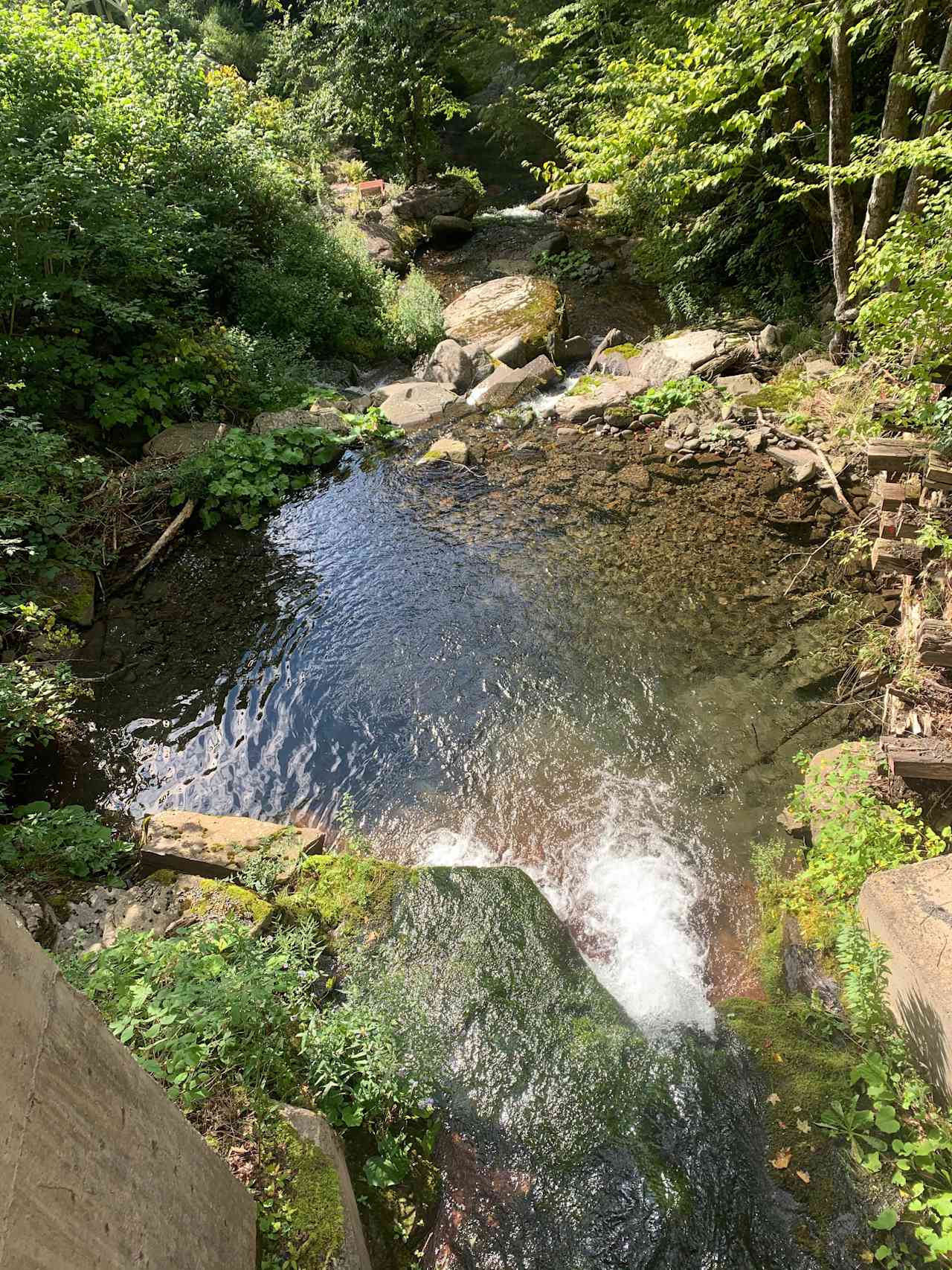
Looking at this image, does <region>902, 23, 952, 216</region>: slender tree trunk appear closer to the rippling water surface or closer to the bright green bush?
the rippling water surface

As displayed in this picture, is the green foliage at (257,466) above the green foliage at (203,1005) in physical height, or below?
above

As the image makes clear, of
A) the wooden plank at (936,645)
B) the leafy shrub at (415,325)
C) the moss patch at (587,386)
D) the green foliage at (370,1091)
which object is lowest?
the wooden plank at (936,645)

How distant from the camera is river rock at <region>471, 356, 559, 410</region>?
416 inches

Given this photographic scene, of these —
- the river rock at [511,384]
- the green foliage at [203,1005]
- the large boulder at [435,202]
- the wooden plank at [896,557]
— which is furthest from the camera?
the large boulder at [435,202]

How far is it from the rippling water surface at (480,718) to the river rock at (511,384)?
343 centimetres

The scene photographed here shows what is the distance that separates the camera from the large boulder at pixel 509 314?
1179 centimetres

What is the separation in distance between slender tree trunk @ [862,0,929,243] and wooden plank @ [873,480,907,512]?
3003 millimetres

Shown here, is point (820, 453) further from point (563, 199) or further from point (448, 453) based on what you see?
point (563, 199)

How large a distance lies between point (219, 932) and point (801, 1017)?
3.05 m

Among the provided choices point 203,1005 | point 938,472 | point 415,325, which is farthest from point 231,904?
point 415,325

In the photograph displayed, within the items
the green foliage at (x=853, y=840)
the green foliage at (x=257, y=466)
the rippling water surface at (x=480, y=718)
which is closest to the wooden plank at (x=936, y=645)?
the green foliage at (x=853, y=840)

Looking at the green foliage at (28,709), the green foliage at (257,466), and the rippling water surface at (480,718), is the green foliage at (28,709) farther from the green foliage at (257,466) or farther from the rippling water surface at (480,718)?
the green foliage at (257,466)

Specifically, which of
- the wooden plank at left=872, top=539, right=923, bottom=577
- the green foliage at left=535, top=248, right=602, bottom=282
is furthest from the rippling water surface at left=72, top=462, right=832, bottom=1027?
the green foliage at left=535, top=248, right=602, bottom=282

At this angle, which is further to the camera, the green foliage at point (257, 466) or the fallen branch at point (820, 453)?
the green foliage at point (257, 466)
